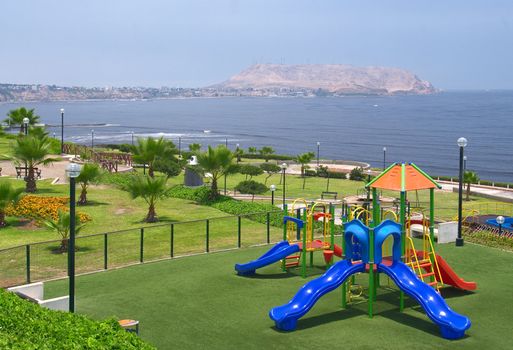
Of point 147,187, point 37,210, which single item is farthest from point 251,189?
point 37,210

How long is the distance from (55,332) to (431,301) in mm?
8127

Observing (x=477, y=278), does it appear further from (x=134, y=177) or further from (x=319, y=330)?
(x=134, y=177)

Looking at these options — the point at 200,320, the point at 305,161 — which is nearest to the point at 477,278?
the point at 200,320

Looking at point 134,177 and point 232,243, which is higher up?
point 134,177

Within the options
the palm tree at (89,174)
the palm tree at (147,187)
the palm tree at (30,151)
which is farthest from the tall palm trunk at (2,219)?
the palm tree at (30,151)

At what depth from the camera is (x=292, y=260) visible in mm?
20906

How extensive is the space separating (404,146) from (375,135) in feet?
79.6

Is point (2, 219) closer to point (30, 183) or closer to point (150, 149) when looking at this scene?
point (30, 183)

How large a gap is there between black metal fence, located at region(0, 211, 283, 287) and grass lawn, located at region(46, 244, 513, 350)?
993 mm

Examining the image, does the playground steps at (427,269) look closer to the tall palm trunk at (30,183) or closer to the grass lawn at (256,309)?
the grass lawn at (256,309)

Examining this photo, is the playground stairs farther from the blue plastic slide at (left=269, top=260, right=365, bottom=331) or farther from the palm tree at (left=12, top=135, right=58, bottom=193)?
the palm tree at (left=12, top=135, right=58, bottom=193)

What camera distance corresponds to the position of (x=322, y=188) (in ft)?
149

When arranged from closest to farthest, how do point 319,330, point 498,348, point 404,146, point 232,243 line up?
point 498,348 < point 319,330 < point 232,243 < point 404,146

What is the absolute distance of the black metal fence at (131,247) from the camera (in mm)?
19750
